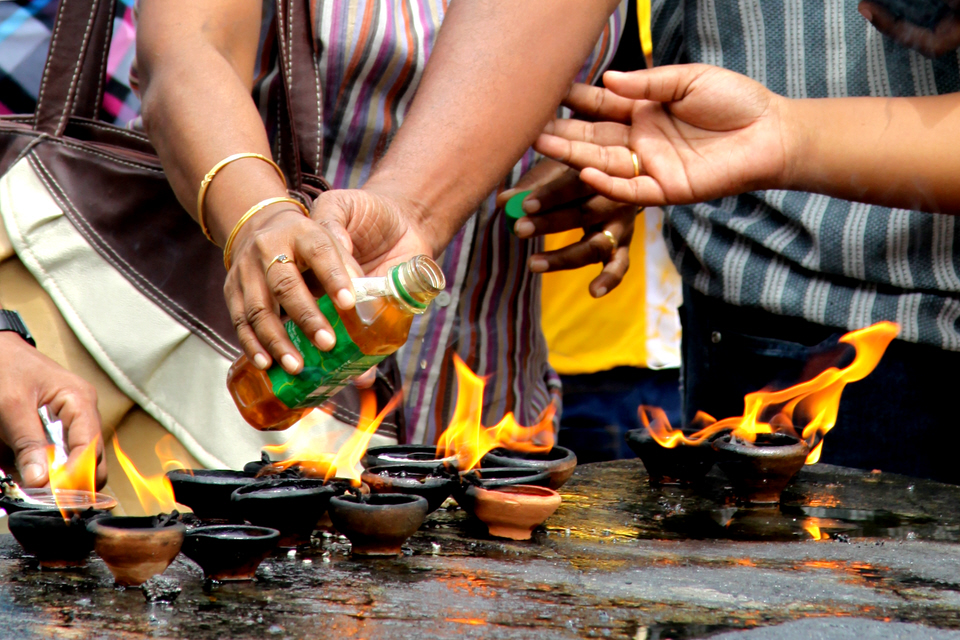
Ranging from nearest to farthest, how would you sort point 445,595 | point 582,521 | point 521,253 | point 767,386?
point 445,595 → point 582,521 → point 767,386 → point 521,253

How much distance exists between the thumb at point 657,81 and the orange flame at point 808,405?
0.58 metres

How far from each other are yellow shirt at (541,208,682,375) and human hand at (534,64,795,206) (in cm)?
153

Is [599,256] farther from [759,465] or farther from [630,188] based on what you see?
[759,465]

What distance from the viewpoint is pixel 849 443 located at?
2041mm

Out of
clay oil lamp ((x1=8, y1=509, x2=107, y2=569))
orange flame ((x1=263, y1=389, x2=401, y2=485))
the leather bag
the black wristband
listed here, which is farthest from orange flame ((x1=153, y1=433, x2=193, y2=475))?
clay oil lamp ((x1=8, y1=509, x2=107, y2=569))

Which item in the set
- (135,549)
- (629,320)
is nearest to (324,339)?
(135,549)

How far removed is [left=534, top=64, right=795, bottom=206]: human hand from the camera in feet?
5.72

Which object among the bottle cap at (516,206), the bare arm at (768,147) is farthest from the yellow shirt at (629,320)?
the bare arm at (768,147)

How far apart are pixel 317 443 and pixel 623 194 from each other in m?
0.78

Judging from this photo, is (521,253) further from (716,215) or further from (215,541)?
(215,541)

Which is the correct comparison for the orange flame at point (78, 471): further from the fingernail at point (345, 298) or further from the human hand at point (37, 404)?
the fingernail at point (345, 298)

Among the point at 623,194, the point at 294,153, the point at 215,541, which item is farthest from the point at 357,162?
the point at 215,541

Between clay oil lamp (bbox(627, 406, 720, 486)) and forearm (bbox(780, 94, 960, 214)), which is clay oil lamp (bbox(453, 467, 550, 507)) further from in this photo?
forearm (bbox(780, 94, 960, 214))

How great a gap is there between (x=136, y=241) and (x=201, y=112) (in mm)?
369
